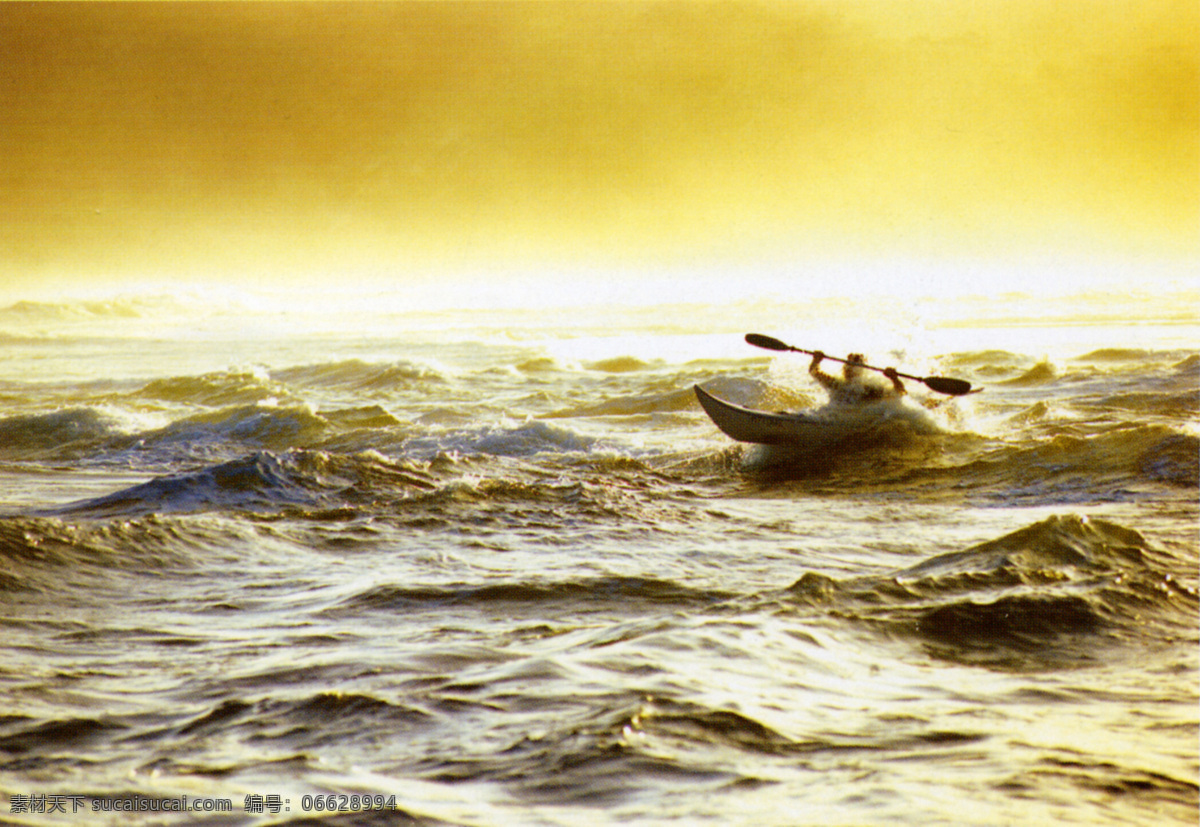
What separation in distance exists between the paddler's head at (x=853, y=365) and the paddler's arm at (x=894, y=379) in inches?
11.0

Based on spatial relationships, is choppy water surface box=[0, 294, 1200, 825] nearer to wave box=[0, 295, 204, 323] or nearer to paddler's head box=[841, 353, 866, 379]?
paddler's head box=[841, 353, 866, 379]

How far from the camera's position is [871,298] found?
6203 centimetres

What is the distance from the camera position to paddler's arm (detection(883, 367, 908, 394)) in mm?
12188

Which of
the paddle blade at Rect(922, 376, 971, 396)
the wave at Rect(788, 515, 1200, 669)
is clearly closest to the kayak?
the paddle blade at Rect(922, 376, 971, 396)

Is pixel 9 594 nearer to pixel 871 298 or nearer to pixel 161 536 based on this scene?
pixel 161 536

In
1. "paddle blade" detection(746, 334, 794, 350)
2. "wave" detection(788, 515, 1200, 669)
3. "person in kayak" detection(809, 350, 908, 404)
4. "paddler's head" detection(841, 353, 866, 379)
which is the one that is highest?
"paddle blade" detection(746, 334, 794, 350)

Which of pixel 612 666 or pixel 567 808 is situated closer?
pixel 567 808

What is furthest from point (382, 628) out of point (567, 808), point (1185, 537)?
point (1185, 537)

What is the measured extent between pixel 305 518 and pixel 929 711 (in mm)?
6417

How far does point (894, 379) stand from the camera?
1242 cm

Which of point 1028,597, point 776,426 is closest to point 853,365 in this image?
point 776,426

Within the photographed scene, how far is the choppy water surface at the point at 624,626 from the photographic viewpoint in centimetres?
388

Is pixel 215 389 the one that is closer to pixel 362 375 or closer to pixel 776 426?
pixel 362 375

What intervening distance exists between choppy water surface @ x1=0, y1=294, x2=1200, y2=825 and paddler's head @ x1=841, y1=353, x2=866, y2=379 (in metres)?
0.78
